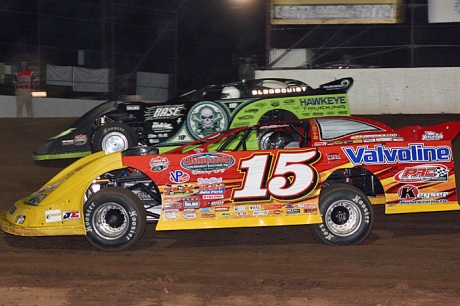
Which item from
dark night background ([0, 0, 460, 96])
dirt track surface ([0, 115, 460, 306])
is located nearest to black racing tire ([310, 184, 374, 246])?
dirt track surface ([0, 115, 460, 306])

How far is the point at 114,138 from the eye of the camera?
1003 centimetres

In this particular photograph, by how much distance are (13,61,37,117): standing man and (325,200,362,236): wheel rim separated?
12437 millimetres

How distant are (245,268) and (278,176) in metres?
1.03

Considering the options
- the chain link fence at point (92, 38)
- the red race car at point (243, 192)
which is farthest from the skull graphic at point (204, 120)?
the chain link fence at point (92, 38)

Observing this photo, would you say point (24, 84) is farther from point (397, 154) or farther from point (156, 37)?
point (397, 154)

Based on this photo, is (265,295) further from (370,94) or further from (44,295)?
(370,94)

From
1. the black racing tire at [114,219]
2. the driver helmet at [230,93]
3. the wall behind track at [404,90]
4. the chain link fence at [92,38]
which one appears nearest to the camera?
the black racing tire at [114,219]

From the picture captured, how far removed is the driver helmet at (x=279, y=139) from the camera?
737 centimetres

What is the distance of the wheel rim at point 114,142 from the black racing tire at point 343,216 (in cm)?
430

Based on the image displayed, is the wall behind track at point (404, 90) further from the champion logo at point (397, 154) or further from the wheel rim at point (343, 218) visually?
the wheel rim at point (343, 218)

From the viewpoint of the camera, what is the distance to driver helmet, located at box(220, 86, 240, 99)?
10.5 m

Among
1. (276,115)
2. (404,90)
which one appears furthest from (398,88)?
(276,115)

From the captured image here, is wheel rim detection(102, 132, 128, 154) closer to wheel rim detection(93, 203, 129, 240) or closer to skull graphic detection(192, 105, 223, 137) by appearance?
skull graphic detection(192, 105, 223, 137)

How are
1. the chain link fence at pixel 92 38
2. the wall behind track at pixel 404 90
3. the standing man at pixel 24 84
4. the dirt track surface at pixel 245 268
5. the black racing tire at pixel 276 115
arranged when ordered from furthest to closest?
the chain link fence at pixel 92 38 → the standing man at pixel 24 84 → the wall behind track at pixel 404 90 → the black racing tire at pixel 276 115 → the dirt track surface at pixel 245 268
